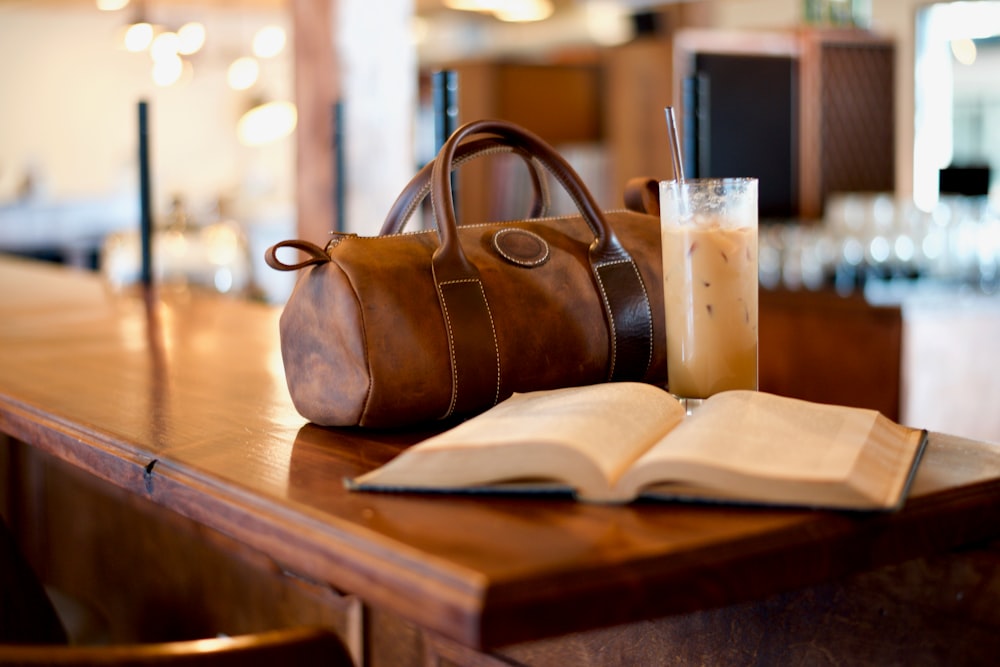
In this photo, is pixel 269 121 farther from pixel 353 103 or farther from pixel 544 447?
pixel 544 447

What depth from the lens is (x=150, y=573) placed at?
1.69m

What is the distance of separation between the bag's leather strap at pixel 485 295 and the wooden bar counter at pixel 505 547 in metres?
0.08

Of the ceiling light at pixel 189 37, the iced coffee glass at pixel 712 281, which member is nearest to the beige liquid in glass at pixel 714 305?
the iced coffee glass at pixel 712 281

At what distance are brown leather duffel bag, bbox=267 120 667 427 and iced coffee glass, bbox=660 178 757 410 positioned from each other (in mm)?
95

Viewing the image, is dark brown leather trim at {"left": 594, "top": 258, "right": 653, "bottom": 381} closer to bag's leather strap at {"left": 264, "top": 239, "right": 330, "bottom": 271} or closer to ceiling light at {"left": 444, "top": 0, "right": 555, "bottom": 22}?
bag's leather strap at {"left": 264, "top": 239, "right": 330, "bottom": 271}

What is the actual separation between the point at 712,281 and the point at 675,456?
12.2 inches

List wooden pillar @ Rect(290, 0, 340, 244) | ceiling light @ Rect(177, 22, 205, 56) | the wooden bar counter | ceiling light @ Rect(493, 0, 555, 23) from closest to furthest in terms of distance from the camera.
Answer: the wooden bar counter → wooden pillar @ Rect(290, 0, 340, 244) → ceiling light @ Rect(177, 22, 205, 56) → ceiling light @ Rect(493, 0, 555, 23)

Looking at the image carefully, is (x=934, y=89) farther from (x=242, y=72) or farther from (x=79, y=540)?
(x=79, y=540)

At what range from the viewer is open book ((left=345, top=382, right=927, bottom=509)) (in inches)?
26.3

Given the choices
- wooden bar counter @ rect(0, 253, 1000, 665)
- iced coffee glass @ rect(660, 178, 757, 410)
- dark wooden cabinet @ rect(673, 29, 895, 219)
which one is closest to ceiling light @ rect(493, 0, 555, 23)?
dark wooden cabinet @ rect(673, 29, 895, 219)

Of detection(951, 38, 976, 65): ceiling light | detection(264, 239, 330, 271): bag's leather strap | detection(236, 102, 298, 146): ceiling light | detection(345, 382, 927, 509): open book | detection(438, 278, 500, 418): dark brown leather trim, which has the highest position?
detection(951, 38, 976, 65): ceiling light

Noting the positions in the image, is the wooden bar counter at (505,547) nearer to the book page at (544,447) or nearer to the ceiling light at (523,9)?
the book page at (544,447)

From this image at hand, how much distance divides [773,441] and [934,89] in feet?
22.8

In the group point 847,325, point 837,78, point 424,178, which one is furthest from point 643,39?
point 424,178
